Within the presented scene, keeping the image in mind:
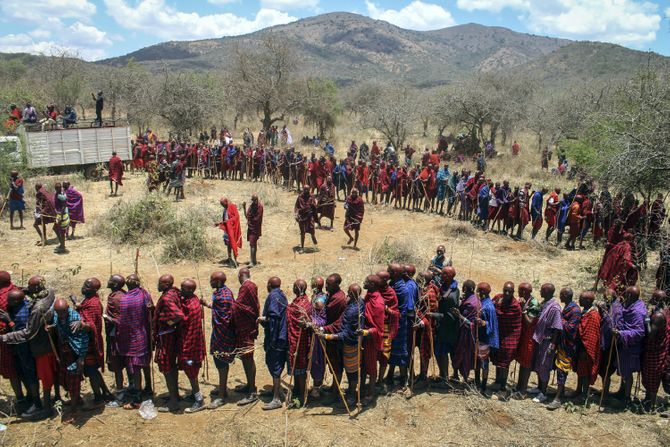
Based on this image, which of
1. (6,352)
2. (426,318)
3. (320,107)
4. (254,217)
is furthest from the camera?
(320,107)

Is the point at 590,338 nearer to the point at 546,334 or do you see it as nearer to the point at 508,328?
the point at 546,334

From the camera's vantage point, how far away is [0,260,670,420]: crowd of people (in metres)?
5.42

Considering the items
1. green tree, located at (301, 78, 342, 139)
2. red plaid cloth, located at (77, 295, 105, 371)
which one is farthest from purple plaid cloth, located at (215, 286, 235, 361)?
green tree, located at (301, 78, 342, 139)

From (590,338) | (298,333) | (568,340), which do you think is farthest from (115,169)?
(590,338)

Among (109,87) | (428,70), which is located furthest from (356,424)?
(428,70)

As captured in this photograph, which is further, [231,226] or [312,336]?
[231,226]

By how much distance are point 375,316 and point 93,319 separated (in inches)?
119

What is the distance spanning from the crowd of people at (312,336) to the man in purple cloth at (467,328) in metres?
0.01

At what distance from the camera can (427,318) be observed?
6.06 meters

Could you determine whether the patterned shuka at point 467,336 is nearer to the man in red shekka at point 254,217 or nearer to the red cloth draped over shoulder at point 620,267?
the red cloth draped over shoulder at point 620,267

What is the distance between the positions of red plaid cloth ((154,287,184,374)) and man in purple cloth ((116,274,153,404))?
0.58 ft

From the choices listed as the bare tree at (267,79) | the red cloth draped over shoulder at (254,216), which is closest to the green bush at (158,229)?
the red cloth draped over shoulder at (254,216)

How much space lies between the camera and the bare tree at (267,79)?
3011cm

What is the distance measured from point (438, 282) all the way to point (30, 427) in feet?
16.2
